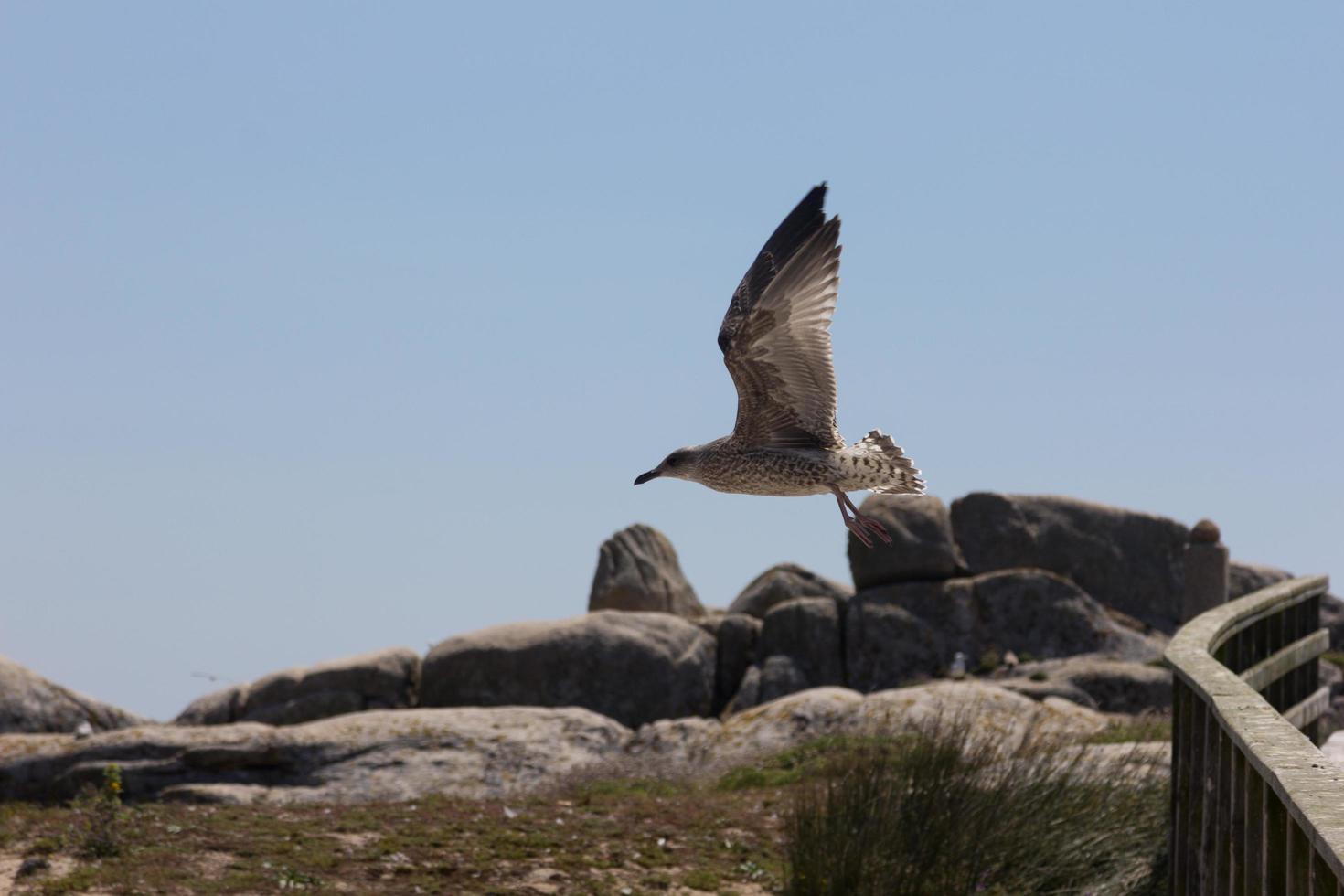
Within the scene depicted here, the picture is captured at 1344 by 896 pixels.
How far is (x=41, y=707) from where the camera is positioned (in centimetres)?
1934

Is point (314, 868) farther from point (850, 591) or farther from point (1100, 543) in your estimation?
point (1100, 543)

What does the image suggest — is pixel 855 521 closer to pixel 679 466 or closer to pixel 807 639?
pixel 679 466

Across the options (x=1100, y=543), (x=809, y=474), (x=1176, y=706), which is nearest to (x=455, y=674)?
(x=1100, y=543)

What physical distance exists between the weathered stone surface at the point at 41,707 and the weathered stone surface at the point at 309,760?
2.04 m

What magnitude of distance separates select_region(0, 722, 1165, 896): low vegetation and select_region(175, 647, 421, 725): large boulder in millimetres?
9326

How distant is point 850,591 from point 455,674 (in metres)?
7.47

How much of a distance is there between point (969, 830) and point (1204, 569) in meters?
12.3

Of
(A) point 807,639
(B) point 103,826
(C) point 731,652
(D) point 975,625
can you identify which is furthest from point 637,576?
(B) point 103,826

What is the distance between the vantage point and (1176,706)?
8391mm

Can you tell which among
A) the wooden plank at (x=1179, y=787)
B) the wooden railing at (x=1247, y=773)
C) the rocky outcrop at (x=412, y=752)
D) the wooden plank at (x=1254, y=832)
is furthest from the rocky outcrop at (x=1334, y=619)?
the wooden plank at (x=1254, y=832)

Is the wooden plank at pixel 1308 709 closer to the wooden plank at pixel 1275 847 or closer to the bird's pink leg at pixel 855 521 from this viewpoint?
the bird's pink leg at pixel 855 521

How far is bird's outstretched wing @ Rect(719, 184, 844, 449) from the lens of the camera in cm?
972

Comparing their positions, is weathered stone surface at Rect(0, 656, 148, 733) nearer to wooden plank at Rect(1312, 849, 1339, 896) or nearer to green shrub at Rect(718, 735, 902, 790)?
green shrub at Rect(718, 735, 902, 790)

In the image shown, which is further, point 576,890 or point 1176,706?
point 576,890
